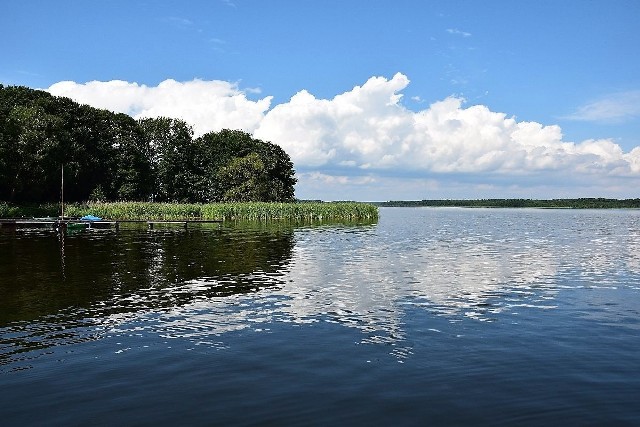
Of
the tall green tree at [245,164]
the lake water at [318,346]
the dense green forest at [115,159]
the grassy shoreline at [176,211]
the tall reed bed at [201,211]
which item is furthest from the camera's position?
the tall green tree at [245,164]

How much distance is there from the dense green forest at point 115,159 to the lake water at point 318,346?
6625 centimetres

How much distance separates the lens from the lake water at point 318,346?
9586 millimetres

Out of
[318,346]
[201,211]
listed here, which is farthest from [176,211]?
[318,346]

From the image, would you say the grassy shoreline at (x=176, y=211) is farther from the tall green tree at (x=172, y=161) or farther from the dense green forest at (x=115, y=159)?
the tall green tree at (x=172, y=161)

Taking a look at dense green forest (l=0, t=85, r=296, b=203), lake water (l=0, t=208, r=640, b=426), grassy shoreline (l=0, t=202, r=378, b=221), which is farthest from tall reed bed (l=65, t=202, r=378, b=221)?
lake water (l=0, t=208, r=640, b=426)

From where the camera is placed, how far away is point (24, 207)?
3388 inches

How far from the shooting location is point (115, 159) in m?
108

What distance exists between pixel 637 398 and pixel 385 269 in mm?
19566

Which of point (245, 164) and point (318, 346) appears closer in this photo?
point (318, 346)

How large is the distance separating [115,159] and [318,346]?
104315 mm

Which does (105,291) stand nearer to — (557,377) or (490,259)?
(557,377)

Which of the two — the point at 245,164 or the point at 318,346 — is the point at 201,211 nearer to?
the point at 245,164

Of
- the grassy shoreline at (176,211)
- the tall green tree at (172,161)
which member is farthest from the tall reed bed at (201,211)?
the tall green tree at (172,161)

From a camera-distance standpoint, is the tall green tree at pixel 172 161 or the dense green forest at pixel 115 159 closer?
the dense green forest at pixel 115 159
